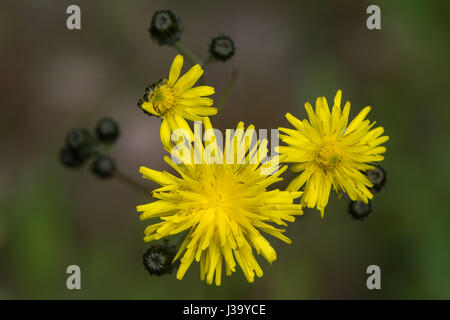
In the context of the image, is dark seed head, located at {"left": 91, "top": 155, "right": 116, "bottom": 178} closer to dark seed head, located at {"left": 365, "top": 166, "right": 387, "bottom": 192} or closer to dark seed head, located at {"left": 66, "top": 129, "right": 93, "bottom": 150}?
dark seed head, located at {"left": 66, "top": 129, "right": 93, "bottom": 150}

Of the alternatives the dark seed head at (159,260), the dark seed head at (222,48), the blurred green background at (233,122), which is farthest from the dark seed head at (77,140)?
the dark seed head at (222,48)

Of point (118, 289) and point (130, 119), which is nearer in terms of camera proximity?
point (118, 289)

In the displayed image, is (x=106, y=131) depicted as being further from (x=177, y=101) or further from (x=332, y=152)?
(x=332, y=152)
